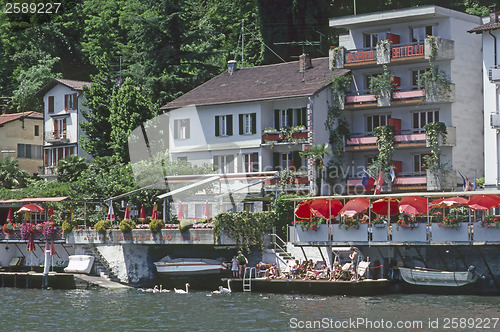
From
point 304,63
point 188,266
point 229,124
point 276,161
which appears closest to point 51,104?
point 229,124

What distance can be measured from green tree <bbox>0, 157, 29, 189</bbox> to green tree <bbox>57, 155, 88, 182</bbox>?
6861 millimetres

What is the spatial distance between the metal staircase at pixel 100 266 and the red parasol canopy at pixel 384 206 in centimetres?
1703

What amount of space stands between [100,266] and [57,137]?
30206mm

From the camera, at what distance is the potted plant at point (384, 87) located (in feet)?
220

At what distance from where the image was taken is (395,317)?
144 feet

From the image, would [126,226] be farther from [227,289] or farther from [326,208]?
[326,208]

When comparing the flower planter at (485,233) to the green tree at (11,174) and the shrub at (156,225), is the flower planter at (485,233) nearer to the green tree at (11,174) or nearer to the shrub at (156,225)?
the shrub at (156,225)

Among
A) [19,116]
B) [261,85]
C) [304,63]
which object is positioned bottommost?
[261,85]

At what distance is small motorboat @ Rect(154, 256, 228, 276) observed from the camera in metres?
59.4

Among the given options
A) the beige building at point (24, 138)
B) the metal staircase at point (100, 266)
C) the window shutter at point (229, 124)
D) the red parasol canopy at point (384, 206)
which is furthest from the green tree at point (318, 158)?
the beige building at point (24, 138)

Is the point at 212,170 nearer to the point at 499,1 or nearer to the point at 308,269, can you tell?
the point at 308,269

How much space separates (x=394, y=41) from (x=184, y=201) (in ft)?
56.1

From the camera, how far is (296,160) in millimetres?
69188

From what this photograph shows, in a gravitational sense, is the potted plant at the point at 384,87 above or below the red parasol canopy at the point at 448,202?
above
